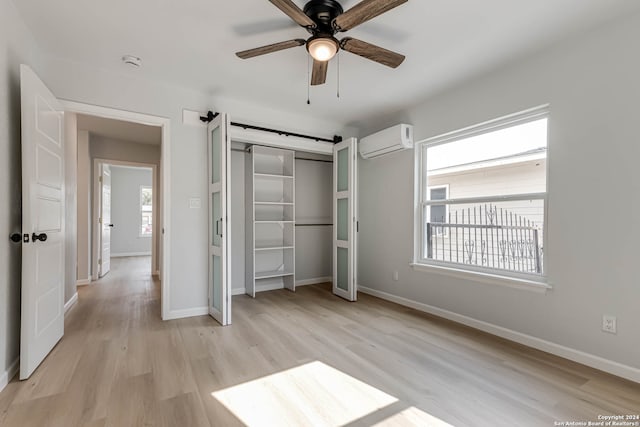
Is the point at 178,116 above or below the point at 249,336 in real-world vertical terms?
above

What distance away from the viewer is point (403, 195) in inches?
156

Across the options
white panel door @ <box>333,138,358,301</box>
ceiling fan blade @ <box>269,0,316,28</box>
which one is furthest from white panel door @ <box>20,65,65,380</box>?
white panel door @ <box>333,138,358,301</box>

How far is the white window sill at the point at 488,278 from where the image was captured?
2607 millimetres

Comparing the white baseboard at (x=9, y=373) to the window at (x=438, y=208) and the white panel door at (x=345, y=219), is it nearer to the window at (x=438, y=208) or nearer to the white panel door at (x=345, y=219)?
the white panel door at (x=345, y=219)

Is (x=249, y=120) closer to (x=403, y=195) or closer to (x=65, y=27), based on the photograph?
(x=65, y=27)

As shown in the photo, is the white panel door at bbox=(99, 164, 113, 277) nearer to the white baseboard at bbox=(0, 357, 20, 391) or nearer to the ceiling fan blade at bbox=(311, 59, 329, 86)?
the white baseboard at bbox=(0, 357, 20, 391)

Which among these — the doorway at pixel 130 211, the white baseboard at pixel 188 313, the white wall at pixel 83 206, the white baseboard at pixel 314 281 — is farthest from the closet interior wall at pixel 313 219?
the doorway at pixel 130 211

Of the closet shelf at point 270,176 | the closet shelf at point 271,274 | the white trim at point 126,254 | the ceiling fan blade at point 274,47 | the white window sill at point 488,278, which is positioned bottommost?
the white trim at point 126,254

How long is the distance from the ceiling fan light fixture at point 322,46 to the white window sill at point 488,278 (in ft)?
8.32

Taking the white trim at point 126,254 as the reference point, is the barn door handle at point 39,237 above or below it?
above

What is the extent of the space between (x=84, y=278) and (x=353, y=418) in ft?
17.4

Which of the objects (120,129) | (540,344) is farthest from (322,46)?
(120,129)

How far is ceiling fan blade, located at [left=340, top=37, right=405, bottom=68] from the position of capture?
2064 millimetres

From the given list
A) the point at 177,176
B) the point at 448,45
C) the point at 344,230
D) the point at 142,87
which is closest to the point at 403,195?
the point at 344,230
